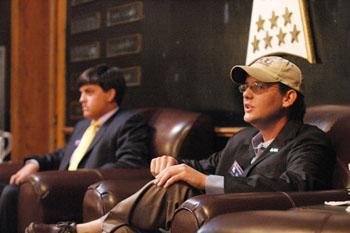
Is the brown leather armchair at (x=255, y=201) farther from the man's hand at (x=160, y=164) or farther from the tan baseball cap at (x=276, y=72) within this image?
the man's hand at (x=160, y=164)

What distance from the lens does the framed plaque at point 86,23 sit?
497cm

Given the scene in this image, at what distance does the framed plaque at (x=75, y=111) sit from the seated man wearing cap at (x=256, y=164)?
2.25 metres

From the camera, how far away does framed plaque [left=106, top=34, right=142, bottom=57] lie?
451 cm

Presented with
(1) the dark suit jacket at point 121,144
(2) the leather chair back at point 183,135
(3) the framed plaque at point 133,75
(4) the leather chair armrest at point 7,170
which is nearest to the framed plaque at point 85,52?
(3) the framed plaque at point 133,75

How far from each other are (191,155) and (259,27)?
72cm

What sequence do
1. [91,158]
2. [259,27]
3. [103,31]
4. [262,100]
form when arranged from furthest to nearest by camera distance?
1. [103,31]
2. [91,158]
3. [259,27]
4. [262,100]

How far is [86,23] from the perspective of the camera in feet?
16.7

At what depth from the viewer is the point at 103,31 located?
16.1 feet

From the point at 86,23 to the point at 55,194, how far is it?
90.0 inches

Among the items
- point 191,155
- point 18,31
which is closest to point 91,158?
point 191,155

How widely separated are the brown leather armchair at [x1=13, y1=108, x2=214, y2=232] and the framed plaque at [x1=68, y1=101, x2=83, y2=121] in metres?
1.65

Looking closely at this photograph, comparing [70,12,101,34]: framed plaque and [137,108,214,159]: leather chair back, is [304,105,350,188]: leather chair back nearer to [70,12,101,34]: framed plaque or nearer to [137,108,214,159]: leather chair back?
[137,108,214,159]: leather chair back

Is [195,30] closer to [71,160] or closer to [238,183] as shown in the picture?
[71,160]

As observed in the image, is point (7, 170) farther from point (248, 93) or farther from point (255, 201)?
point (255, 201)
